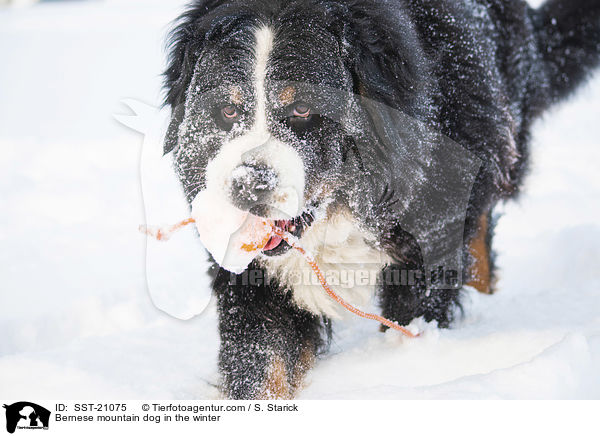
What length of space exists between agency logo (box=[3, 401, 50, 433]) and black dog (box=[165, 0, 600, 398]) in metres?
0.57

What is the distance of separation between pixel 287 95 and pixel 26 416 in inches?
46.5

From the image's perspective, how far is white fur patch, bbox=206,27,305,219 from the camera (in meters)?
1.54

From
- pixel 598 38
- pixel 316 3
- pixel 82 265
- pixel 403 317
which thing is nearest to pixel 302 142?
pixel 316 3

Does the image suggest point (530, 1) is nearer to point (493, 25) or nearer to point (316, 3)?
point (493, 25)

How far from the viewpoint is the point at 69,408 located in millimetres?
1673

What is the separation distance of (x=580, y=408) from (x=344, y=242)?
33.2 inches

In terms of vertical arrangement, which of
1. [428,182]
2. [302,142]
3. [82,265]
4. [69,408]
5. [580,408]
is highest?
[302,142]

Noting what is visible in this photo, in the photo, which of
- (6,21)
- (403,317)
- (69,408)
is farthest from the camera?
(6,21)

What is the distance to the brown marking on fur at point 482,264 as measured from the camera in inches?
99.6

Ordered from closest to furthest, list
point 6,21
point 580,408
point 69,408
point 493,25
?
point 580,408 → point 69,408 → point 493,25 → point 6,21

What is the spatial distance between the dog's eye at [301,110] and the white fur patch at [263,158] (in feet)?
0.28

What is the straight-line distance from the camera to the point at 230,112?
1.63m

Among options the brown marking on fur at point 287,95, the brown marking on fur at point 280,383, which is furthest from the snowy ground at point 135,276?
the brown marking on fur at point 287,95

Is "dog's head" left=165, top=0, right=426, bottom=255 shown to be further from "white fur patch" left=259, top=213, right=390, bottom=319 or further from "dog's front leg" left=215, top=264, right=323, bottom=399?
"dog's front leg" left=215, top=264, right=323, bottom=399
